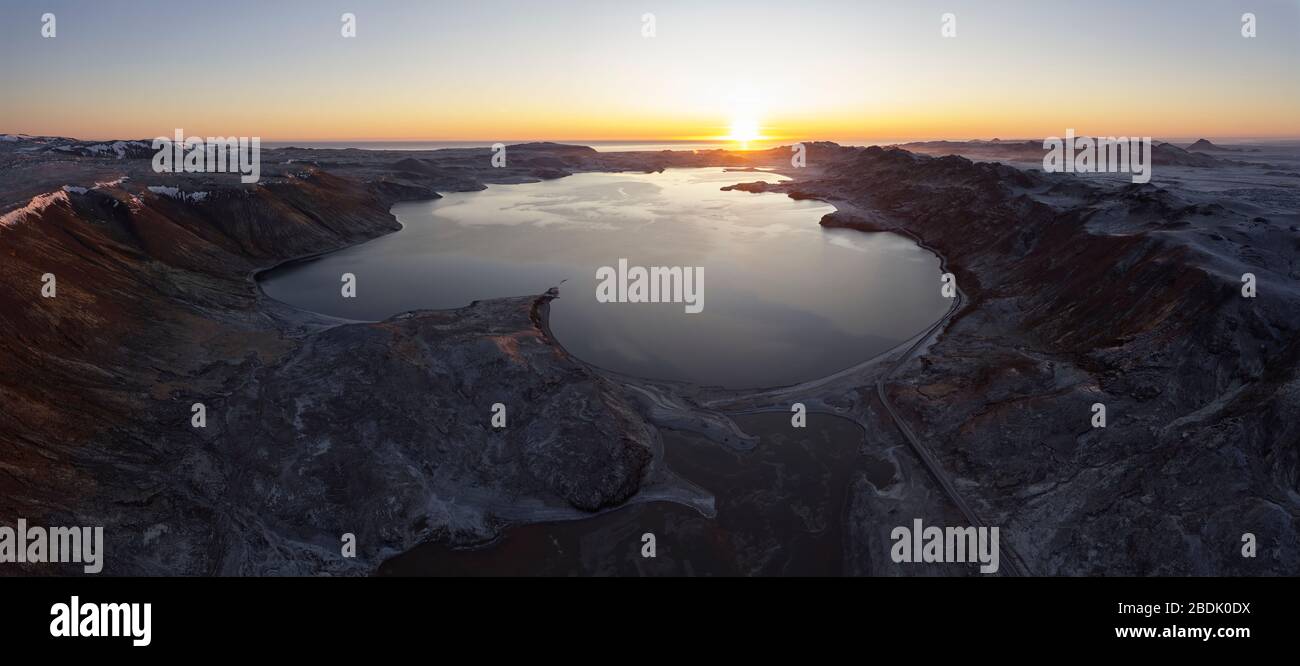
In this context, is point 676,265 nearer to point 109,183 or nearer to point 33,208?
point 33,208

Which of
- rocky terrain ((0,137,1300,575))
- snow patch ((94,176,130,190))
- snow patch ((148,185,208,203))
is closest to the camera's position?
rocky terrain ((0,137,1300,575))

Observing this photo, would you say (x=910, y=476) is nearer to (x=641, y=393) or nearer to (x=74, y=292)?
(x=641, y=393)

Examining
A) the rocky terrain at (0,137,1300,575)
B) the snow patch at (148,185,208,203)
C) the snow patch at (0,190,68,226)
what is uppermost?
the snow patch at (148,185,208,203)

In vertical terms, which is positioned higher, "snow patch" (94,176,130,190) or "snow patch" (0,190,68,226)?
"snow patch" (94,176,130,190)

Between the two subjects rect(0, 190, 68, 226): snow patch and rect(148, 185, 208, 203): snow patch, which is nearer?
rect(0, 190, 68, 226): snow patch

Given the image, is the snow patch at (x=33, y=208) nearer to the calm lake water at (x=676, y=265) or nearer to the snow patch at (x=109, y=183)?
the snow patch at (x=109, y=183)

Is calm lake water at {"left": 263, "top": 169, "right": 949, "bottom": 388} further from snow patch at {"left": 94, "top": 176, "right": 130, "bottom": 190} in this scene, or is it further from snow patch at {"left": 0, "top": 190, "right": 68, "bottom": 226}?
snow patch at {"left": 94, "top": 176, "right": 130, "bottom": 190}

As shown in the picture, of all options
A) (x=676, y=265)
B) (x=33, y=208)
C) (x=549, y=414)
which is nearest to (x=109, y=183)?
(x=33, y=208)

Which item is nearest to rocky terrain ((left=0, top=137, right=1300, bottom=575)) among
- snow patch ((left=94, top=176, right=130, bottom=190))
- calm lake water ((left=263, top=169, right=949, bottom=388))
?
calm lake water ((left=263, top=169, right=949, bottom=388))
